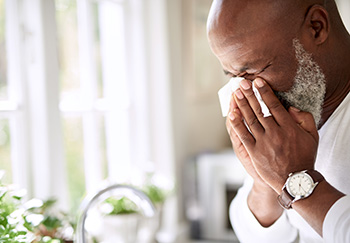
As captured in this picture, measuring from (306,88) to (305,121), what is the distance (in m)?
0.08

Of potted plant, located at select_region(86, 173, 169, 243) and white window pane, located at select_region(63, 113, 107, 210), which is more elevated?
white window pane, located at select_region(63, 113, 107, 210)

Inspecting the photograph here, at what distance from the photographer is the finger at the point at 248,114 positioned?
1.00 m

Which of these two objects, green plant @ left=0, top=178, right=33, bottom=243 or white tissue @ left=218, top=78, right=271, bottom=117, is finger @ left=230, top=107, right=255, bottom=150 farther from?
green plant @ left=0, top=178, right=33, bottom=243

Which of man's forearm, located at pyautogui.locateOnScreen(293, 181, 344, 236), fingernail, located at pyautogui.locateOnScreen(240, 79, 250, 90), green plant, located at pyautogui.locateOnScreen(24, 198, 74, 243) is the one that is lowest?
green plant, located at pyautogui.locateOnScreen(24, 198, 74, 243)

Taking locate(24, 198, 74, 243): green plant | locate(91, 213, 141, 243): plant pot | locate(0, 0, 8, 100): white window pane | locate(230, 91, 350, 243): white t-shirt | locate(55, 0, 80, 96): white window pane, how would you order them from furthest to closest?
locate(55, 0, 80, 96): white window pane < locate(91, 213, 141, 243): plant pot < locate(0, 0, 8, 100): white window pane < locate(24, 198, 74, 243): green plant < locate(230, 91, 350, 243): white t-shirt

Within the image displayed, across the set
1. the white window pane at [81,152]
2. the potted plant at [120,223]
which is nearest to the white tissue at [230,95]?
the potted plant at [120,223]

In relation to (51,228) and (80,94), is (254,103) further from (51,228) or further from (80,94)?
(80,94)

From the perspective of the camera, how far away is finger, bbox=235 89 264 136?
100cm

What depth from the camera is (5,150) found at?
1.74 meters

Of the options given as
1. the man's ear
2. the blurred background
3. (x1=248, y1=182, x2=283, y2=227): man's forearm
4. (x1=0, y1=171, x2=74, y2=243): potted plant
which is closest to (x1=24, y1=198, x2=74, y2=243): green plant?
(x1=0, y1=171, x2=74, y2=243): potted plant

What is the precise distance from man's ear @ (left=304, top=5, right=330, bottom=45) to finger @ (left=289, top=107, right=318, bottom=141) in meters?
0.16

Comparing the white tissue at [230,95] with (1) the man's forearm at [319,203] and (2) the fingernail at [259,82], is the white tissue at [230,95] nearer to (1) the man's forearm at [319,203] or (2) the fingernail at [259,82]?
(2) the fingernail at [259,82]

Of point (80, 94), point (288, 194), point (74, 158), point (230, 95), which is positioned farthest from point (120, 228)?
point (288, 194)

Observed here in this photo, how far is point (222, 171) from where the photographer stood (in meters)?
2.76
